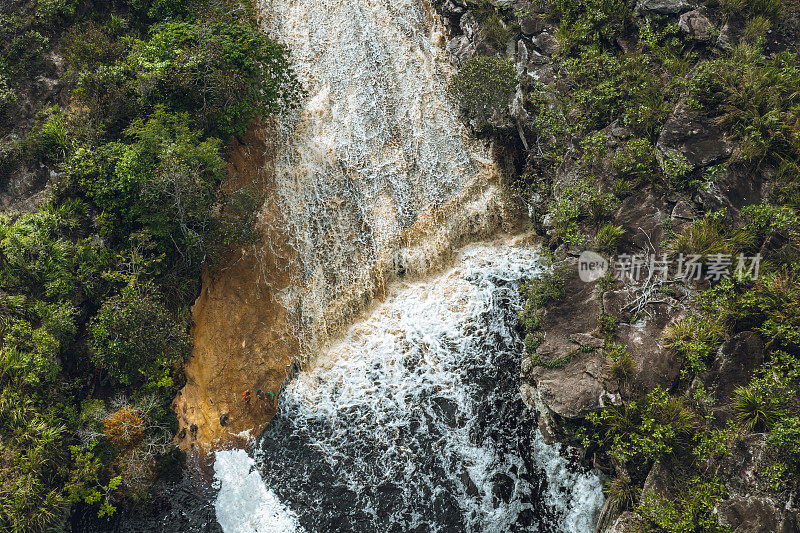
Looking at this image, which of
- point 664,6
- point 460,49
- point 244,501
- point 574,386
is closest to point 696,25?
point 664,6

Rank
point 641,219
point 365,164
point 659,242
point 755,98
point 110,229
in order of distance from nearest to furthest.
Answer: point 755,98 → point 659,242 → point 641,219 → point 110,229 → point 365,164

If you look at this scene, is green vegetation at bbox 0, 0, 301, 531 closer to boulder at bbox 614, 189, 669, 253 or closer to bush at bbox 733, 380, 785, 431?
boulder at bbox 614, 189, 669, 253

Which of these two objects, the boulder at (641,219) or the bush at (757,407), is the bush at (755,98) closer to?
the boulder at (641,219)

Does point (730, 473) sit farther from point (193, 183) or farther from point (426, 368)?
point (193, 183)

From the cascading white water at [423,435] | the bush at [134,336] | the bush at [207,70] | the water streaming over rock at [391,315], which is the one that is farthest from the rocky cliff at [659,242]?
the bush at [134,336]

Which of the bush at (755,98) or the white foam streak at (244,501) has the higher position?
the bush at (755,98)

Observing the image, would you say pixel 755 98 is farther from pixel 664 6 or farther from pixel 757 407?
pixel 757 407
